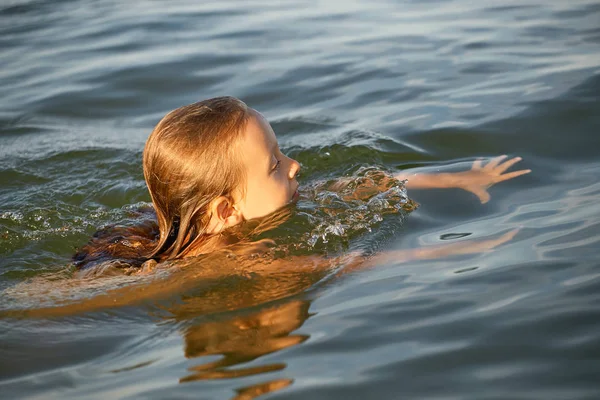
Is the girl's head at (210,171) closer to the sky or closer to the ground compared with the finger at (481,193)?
closer to the sky

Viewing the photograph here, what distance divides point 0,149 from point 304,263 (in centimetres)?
371

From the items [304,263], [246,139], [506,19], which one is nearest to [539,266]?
[304,263]

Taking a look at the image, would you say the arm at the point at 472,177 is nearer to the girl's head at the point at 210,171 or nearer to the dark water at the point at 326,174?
the dark water at the point at 326,174

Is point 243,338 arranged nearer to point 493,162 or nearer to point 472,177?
point 472,177

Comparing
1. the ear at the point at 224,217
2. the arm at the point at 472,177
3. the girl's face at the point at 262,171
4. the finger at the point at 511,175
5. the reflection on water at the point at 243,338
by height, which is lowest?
the reflection on water at the point at 243,338

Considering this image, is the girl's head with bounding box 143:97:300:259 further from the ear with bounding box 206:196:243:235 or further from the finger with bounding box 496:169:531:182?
the finger with bounding box 496:169:531:182

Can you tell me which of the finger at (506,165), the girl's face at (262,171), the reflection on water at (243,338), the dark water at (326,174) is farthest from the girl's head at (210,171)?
the finger at (506,165)

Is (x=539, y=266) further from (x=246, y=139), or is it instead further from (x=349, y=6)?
(x=349, y=6)

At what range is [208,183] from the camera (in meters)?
4.37

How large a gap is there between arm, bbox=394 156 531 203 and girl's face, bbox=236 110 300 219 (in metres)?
1.17

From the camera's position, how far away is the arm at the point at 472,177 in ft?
17.3

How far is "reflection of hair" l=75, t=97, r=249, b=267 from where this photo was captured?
4305 mm

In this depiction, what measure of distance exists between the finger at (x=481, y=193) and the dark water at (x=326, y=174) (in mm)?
47

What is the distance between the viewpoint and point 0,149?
6902 millimetres
